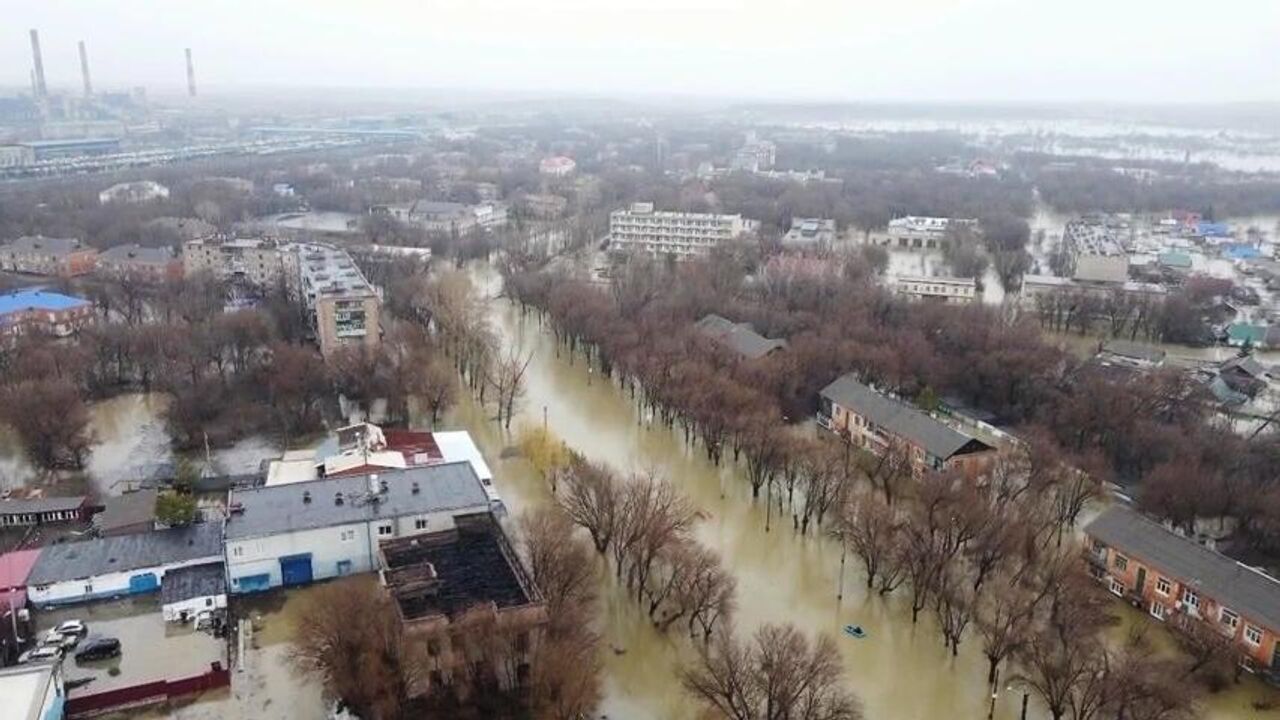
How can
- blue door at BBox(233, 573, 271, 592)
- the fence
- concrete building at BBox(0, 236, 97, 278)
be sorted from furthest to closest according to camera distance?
1. concrete building at BBox(0, 236, 97, 278)
2. blue door at BBox(233, 573, 271, 592)
3. the fence

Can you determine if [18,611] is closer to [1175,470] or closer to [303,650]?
[303,650]

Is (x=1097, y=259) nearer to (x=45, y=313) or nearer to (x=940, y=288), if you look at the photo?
(x=940, y=288)

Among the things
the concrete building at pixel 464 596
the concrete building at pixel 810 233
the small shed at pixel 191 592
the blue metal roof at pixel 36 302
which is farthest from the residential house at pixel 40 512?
Result: the concrete building at pixel 810 233

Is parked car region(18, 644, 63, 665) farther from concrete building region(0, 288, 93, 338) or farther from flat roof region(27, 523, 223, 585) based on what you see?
concrete building region(0, 288, 93, 338)

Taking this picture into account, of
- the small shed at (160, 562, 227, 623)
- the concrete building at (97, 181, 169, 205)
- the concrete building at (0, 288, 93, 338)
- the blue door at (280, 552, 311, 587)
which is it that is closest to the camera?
the small shed at (160, 562, 227, 623)

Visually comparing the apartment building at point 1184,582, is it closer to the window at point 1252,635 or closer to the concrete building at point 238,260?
the window at point 1252,635

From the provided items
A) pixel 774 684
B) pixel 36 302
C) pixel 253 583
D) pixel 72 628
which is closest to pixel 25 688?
pixel 72 628

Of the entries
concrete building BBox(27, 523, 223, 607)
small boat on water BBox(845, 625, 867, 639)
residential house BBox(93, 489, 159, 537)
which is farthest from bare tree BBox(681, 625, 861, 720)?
residential house BBox(93, 489, 159, 537)

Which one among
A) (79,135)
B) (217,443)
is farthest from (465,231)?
(79,135)
